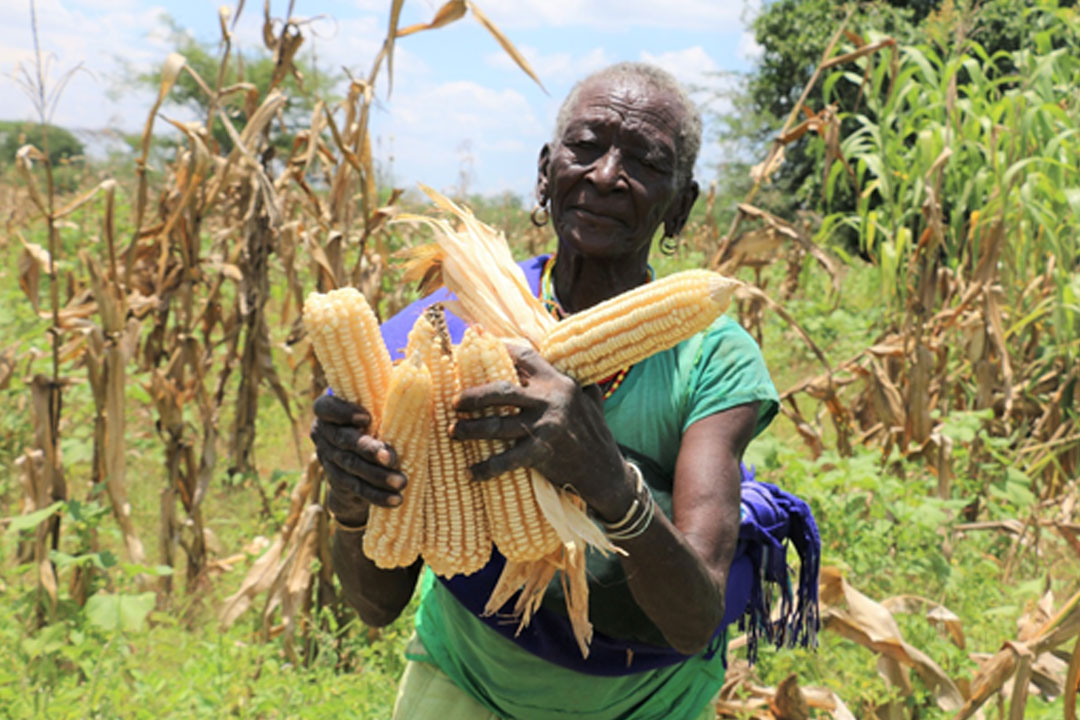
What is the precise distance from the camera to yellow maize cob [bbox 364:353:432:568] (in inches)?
48.4

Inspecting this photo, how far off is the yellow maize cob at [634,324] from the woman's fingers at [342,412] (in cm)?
29

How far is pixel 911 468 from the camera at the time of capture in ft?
15.2

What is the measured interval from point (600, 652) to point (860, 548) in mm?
2323

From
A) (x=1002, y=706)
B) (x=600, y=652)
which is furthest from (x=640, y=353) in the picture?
(x=1002, y=706)

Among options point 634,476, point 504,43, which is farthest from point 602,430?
point 504,43

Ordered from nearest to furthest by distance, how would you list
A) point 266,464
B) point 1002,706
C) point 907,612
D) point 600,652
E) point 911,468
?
point 600,652 < point 1002,706 < point 907,612 < point 911,468 < point 266,464

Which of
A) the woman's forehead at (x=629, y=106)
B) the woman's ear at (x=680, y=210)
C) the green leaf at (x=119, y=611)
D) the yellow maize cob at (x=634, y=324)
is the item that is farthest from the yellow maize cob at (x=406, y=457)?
the green leaf at (x=119, y=611)

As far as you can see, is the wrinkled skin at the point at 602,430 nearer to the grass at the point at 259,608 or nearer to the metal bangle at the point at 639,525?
the metal bangle at the point at 639,525

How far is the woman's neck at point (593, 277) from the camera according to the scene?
1885 mm

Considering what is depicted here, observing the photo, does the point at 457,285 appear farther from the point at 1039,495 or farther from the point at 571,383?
the point at 1039,495

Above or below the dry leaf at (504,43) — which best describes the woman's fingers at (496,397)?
below

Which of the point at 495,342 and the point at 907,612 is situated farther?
the point at 907,612

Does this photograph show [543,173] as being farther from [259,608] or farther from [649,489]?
[259,608]

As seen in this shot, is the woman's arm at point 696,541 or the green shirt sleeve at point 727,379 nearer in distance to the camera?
the woman's arm at point 696,541
